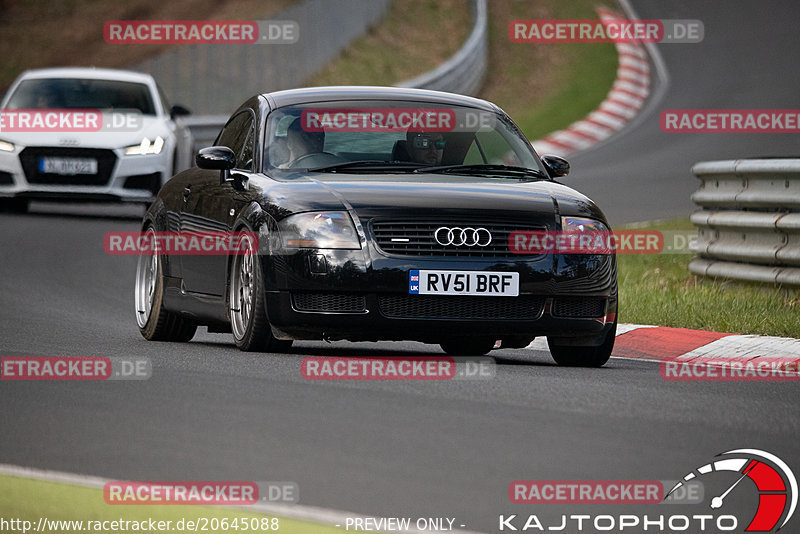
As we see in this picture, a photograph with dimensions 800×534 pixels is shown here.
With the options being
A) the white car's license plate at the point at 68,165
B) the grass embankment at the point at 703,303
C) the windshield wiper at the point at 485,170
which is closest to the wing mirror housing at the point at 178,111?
Result: the white car's license plate at the point at 68,165

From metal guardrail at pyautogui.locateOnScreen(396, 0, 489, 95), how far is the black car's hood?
57.0 ft

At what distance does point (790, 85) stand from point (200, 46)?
10850mm

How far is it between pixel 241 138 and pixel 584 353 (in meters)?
2.50

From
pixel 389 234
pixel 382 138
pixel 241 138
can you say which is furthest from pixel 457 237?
pixel 241 138

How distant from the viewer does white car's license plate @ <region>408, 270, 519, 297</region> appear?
816 cm

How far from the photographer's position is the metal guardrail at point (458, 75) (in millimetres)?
23875

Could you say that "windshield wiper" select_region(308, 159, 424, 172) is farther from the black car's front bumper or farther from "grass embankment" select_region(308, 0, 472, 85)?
"grass embankment" select_region(308, 0, 472, 85)

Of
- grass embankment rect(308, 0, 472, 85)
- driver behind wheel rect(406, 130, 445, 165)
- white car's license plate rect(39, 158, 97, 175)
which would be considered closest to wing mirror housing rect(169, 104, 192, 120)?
white car's license plate rect(39, 158, 97, 175)

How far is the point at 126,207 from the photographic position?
20703 mm

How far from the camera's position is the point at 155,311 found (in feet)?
33.2

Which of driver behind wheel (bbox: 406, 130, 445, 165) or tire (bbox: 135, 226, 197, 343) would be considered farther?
tire (bbox: 135, 226, 197, 343)

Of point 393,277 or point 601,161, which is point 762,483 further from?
point 601,161

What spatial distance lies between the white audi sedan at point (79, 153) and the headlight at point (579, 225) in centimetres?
930

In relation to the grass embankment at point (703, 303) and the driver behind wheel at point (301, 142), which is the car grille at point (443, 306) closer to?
the driver behind wheel at point (301, 142)
